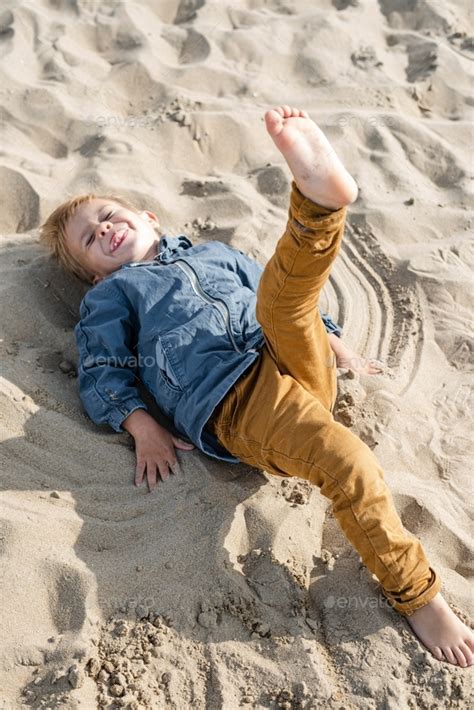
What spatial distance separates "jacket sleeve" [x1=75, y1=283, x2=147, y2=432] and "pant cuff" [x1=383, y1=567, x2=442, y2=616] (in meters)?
1.09

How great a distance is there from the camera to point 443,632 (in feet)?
7.31

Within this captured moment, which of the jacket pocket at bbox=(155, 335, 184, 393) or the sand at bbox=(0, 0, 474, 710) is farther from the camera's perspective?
the jacket pocket at bbox=(155, 335, 184, 393)

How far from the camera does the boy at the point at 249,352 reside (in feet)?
7.38

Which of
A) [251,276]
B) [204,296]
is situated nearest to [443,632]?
[204,296]

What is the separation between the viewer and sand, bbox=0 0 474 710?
7.07ft

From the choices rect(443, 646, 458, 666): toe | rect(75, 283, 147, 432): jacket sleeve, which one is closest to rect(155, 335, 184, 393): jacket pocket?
rect(75, 283, 147, 432): jacket sleeve

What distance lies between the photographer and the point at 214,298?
9.38 ft

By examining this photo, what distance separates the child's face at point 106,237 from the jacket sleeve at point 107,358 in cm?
20

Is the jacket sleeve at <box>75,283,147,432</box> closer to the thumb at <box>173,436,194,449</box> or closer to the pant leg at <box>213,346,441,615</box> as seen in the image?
the thumb at <box>173,436,194,449</box>

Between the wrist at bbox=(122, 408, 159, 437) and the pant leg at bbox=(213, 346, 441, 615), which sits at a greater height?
the pant leg at bbox=(213, 346, 441, 615)

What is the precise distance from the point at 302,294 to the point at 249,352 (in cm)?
35

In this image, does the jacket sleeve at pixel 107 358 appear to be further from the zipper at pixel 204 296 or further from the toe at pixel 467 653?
the toe at pixel 467 653

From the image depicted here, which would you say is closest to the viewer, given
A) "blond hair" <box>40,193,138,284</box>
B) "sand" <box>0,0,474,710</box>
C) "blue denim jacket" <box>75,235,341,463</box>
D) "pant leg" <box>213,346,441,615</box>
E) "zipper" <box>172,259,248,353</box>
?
"sand" <box>0,0,474,710</box>

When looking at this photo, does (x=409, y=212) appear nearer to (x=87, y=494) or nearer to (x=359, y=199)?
(x=359, y=199)
